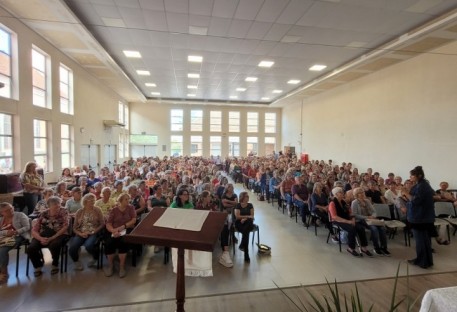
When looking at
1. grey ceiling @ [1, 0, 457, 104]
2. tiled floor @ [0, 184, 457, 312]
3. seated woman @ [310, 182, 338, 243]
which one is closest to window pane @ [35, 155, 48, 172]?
grey ceiling @ [1, 0, 457, 104]

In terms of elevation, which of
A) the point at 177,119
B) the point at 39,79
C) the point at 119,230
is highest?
the point at 177,119

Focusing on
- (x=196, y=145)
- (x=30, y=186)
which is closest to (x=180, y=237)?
(x=30, y=186)

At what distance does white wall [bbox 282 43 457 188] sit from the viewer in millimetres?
7066

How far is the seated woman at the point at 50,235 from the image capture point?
3.59 m

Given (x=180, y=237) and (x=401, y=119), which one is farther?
(x=401, y=119)

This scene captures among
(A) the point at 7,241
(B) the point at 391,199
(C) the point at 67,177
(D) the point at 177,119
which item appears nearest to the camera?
(A) the point at 7,241

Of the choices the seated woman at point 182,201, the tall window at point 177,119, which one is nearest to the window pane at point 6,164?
the seated woman at point 182,201

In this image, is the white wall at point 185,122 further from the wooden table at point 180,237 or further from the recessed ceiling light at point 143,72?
the wooden table at point 180,237

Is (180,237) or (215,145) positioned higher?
(215,145)

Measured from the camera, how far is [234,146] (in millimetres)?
20594

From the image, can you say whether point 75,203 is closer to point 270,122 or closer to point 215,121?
point 215,121

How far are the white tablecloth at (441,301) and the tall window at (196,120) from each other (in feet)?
62.1

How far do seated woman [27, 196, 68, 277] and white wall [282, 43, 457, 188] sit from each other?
8959 mm

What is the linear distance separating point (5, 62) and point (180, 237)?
22.3 ft
